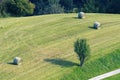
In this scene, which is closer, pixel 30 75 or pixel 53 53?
pixel 30 75

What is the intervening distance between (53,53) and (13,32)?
11281 millimetres

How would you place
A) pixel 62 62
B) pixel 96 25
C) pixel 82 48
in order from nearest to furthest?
pixel 82 48, pixel 62 62, pixel 96 25

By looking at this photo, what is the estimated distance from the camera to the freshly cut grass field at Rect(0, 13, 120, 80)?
53.0 meters

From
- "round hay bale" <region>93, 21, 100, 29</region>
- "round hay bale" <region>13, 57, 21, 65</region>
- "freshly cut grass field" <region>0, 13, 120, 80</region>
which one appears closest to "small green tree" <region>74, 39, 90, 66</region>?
"freshly cut grass field" <region>0, 13, 120, 80</region>

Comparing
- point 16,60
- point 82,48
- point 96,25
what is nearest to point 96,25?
point 96,25

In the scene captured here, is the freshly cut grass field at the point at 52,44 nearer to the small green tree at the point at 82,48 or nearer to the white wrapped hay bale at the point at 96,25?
the white wrapped hay bale at the point at 96,25

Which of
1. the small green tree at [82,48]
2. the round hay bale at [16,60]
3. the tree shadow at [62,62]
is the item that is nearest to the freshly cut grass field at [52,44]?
the tree shadow at [62,62]

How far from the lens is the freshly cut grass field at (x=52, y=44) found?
174ft

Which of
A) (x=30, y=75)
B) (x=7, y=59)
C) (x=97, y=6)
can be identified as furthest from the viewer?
(x=97, y=6)

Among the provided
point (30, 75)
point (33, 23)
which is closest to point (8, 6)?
point (33, 23)

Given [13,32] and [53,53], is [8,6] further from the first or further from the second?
[53,53]

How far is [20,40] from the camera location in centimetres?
6297

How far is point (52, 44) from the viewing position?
61.6 metres

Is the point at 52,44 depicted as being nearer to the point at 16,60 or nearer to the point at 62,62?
the point at 62,62
